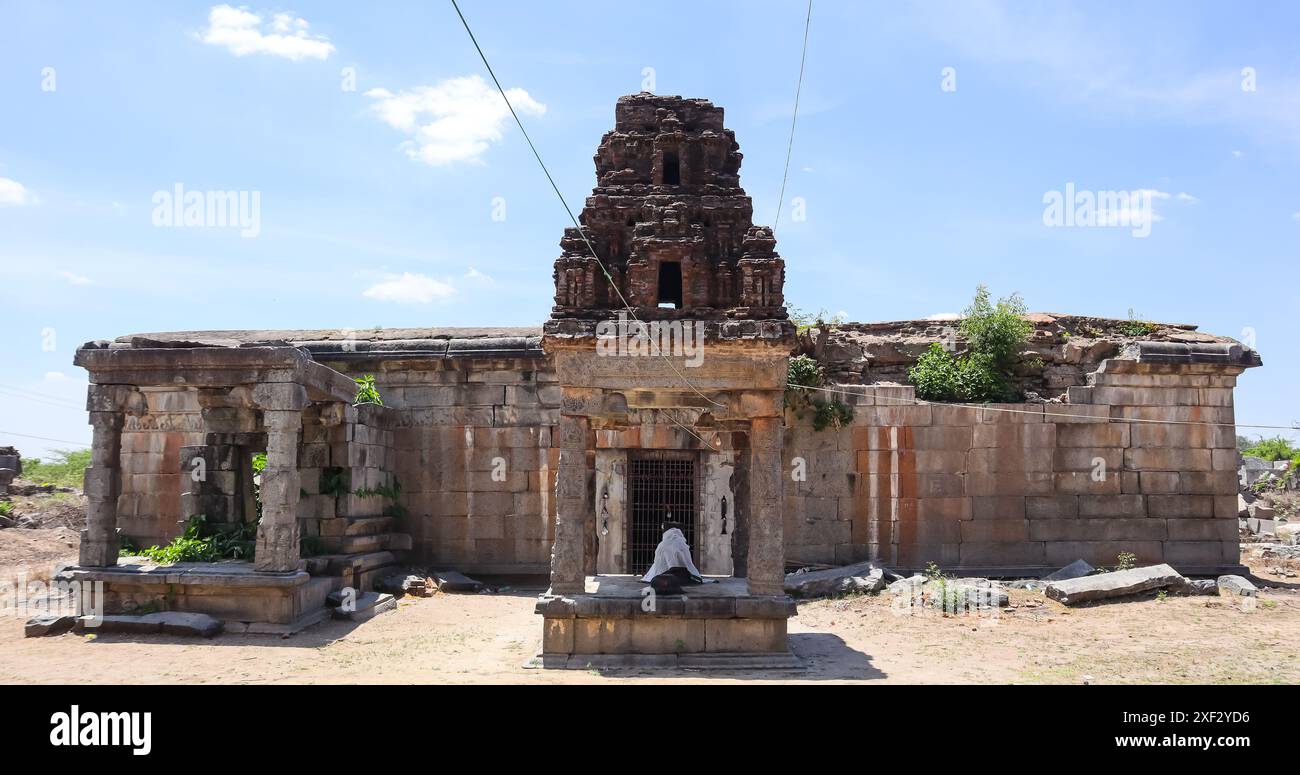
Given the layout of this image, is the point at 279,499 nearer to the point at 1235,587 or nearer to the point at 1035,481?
the point at 1035,481

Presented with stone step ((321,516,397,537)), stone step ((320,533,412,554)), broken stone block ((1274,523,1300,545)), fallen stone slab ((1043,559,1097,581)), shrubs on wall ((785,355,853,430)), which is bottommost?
broken stone block ((1274,523,1300,545))

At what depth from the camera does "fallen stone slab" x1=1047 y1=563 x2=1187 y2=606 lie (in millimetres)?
13500

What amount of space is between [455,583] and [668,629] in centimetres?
687

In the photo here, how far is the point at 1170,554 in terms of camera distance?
1565cm

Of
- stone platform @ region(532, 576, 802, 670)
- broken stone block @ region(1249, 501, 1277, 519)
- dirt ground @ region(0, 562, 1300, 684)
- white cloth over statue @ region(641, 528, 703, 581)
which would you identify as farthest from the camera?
broken stone block @ region(1249, 501, 1277, 519)

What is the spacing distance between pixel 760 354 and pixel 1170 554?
34.5 feet

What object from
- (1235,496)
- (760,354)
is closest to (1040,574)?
(1235,496)

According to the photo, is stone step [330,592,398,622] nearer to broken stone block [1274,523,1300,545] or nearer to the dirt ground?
the dirt ground

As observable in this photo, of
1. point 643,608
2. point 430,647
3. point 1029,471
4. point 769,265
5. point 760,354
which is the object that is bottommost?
point 430,647

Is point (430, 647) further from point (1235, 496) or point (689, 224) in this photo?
point (1235, 496)

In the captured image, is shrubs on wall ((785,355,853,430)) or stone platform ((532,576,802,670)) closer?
stone platform ((532,576,802,670))

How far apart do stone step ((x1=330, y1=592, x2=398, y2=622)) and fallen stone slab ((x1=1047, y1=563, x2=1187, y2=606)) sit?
36.1 feet

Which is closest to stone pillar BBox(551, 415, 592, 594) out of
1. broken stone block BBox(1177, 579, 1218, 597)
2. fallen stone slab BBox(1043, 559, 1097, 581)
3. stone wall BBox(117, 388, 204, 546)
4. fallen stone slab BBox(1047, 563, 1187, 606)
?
fallen stone slab BBox(1047, 563, 1187, 606)

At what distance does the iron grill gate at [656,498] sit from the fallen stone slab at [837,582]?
2.09 m
